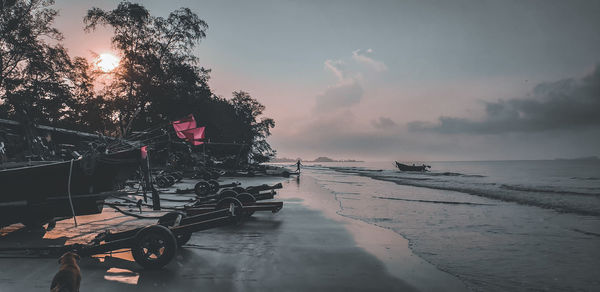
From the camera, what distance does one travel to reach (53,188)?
6.80m

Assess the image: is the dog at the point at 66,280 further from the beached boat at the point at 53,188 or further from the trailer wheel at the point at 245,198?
the trailer wheel at the point at 245,198

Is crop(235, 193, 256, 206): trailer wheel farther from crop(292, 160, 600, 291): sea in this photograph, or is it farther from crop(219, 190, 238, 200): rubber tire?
crop(292, 160, 600, 291): sea

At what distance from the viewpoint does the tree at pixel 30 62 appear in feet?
76.8

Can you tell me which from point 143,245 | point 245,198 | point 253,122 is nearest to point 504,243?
point 245,198

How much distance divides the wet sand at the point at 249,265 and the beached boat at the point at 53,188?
2.25 ft

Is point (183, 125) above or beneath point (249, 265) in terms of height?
above

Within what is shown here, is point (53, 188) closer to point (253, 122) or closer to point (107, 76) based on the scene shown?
point (107, 76)

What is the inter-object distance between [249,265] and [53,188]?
18.0 ft

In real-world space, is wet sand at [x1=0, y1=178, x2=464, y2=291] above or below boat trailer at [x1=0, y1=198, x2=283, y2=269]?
below

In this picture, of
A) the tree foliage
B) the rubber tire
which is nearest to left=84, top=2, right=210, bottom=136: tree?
the tree foliage

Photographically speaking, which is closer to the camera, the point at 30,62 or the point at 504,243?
the point at 504,243

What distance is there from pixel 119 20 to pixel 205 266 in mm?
33994

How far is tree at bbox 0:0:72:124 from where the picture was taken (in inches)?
921

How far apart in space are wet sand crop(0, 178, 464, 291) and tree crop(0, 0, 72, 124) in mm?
24473
